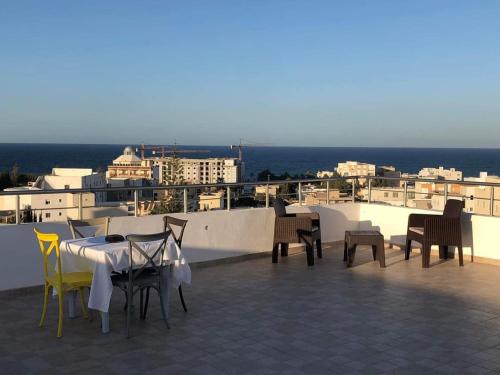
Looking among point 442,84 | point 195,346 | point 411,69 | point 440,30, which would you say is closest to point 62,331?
point 195,346

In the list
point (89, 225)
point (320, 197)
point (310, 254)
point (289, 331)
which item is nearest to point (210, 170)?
point (320, 197)

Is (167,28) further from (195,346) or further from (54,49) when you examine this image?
(195,346)

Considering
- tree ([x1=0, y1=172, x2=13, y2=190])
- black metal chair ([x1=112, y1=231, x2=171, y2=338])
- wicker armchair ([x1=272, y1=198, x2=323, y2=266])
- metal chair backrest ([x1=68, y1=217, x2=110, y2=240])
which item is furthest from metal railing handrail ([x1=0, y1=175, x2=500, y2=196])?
tree ([x1=0, y1=172, x2=13, y2=190])

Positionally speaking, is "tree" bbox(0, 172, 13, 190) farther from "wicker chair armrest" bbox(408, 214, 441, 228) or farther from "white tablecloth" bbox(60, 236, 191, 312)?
"white tablecloth" bbox(60, 236, 191, 312)

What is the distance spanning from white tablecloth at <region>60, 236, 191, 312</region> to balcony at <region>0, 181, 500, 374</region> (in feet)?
1.24

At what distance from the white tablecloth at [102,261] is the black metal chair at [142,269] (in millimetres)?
71

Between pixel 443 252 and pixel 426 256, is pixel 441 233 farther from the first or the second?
pixel 443 252

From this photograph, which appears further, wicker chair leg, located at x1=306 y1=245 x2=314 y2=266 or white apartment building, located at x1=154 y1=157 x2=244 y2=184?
white apartment building, located at x1=154 y1=157 x2=244 y2=184

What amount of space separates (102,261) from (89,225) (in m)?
1.25

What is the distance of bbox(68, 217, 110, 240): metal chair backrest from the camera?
586 centimetres

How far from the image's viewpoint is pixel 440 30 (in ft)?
59.9

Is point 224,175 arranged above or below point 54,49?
below

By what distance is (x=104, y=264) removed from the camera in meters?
4.87

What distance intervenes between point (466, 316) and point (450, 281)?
1.63m
